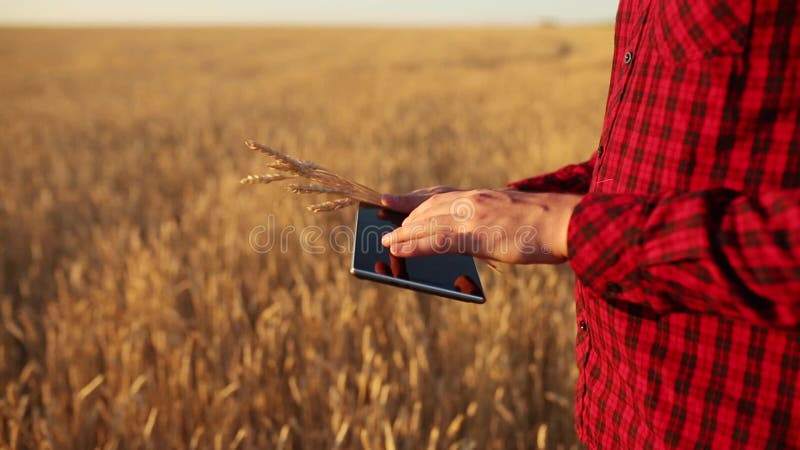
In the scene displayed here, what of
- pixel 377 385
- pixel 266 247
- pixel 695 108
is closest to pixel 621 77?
pixel 695 108

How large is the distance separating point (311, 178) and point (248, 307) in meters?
1.68

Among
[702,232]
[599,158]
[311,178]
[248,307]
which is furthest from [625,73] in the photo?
[248,307]

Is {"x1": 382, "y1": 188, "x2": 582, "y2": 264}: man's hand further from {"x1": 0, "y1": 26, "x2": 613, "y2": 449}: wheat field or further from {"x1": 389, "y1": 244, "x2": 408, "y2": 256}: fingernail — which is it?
{"x1": 0, "y1": 26, "x2": 613, "y2": 449}: wheat field

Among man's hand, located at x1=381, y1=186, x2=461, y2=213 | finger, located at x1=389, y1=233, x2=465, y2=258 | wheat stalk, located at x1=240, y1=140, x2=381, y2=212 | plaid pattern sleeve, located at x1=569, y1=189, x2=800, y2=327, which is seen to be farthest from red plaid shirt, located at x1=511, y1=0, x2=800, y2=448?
wheat stalk, located at x1=240, y1=140, x2=381, y2=212

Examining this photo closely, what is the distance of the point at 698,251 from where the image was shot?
66 centimetres

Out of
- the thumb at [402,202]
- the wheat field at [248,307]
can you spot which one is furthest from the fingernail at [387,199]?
the wheat field at [248,307]

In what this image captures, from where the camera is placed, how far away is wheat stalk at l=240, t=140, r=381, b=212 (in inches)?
41.1

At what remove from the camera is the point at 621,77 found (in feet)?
3.28

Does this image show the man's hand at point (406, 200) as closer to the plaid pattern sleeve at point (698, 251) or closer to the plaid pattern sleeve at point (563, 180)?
the plaid pattern sleeve at point (563, 180)

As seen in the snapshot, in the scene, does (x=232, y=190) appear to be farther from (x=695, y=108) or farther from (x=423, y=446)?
(x=695, y=108)

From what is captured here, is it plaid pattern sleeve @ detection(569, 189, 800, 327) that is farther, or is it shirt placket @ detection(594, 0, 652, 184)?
shirt placket @ detection(594, 0, 652, 184)

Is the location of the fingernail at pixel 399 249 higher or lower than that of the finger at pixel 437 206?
lower

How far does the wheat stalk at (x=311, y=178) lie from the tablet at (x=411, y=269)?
51mm

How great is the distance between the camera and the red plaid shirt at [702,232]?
67 centimetres
